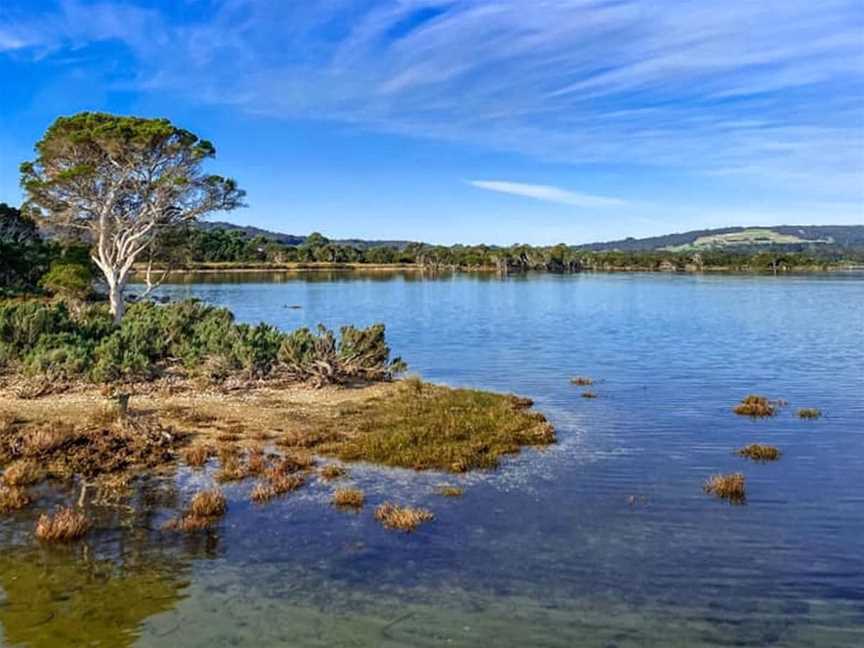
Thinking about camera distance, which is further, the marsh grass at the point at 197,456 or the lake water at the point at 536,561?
the marsh grass at the point at 197,456

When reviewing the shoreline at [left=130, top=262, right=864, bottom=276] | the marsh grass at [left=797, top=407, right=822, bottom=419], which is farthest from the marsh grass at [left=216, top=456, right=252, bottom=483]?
the shoreline at [left=130, top=262, right=864, bottom=276]

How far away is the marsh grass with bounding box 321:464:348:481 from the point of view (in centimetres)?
1389

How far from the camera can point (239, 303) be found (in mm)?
68625

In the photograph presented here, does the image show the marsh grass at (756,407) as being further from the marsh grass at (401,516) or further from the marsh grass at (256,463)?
the marsh grass at (256,463)

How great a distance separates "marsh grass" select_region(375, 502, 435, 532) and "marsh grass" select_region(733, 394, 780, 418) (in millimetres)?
12509

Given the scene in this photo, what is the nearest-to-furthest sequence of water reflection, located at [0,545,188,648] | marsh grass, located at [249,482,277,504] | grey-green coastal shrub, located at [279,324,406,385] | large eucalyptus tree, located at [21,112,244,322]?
water reflection, located at [0,545,188,648] → marsh grass, located at [249,482,277,504] → grey-green coastal shrub, located at [279,324,406,385] → large eucalyptus tree, located at [21,112,244,322]

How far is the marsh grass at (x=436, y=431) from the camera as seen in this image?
15.3 m

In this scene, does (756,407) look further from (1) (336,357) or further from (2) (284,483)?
(2) (284,483)

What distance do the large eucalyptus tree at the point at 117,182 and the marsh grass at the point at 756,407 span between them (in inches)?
1052

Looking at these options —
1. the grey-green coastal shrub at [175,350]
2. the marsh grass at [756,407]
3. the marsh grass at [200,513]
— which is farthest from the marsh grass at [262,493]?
the marsh grass at [756,407]

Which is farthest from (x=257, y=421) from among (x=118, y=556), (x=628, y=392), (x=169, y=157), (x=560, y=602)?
(x=169, y=157)

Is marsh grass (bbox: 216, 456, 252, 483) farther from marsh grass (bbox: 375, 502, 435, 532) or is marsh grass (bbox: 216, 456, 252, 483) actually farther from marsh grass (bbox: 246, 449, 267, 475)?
marsh grass (bbox: 375, 502, 435, 532)

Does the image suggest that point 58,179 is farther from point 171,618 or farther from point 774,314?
point 774,314

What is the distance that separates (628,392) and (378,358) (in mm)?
8522
